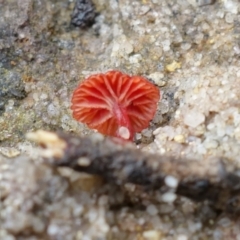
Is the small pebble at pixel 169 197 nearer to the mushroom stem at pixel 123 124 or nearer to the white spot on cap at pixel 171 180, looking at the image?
the white spot on cap at pixel 171 180

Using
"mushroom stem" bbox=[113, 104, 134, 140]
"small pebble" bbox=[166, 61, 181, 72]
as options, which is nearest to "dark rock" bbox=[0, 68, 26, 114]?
"mushroom stem" bbox=[113, 104, 134, 140]

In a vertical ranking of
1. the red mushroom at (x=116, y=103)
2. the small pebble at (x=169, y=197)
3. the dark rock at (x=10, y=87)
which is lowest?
the small pebble at (x=169, y=197)

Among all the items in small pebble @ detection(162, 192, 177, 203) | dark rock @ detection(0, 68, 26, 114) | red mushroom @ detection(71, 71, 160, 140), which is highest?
dark rock @ detection(0, 68, 26, 114)

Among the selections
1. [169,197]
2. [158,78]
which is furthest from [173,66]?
[169,197]

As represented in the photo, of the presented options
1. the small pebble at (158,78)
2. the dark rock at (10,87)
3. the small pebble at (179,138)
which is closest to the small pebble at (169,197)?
the small pebble at (179,138)

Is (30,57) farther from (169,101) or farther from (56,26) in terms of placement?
(169,101)

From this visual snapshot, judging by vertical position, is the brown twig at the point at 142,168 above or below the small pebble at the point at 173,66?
below

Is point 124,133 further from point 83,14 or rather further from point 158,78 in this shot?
point 83,14

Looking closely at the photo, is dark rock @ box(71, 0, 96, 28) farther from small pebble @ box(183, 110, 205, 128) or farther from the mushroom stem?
small pebble @ box(183, 110, 205, 128)
